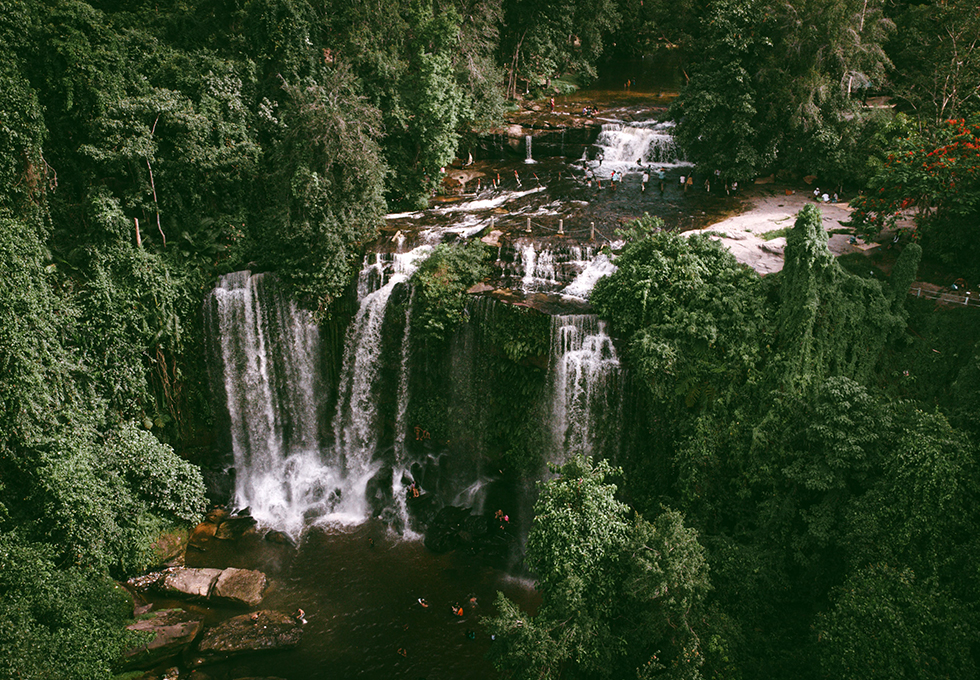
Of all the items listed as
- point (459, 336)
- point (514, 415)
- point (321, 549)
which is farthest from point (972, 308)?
point (321, 549)

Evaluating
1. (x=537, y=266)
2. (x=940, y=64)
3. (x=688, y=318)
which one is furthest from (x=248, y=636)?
(x=940, y=64)

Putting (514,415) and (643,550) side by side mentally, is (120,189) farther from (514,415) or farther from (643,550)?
(643,550)

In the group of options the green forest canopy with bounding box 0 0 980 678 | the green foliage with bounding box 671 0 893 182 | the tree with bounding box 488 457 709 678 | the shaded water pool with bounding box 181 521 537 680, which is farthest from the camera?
the green foliage with bounding box 671 0 893 182

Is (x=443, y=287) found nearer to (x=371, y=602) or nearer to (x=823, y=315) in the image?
(x=371, y=602)

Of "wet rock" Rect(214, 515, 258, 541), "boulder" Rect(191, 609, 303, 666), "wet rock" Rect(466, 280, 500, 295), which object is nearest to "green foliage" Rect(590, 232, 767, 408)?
"wet rock" Rect(466, 280, 500, 295)

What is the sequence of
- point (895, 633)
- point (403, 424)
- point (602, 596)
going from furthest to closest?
point (403, 424) → point (602, 596) → point (895, 633)

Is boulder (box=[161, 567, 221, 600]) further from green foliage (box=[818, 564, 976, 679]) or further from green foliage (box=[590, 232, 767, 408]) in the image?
green foliage (box=[818, 564, 976, 679])
